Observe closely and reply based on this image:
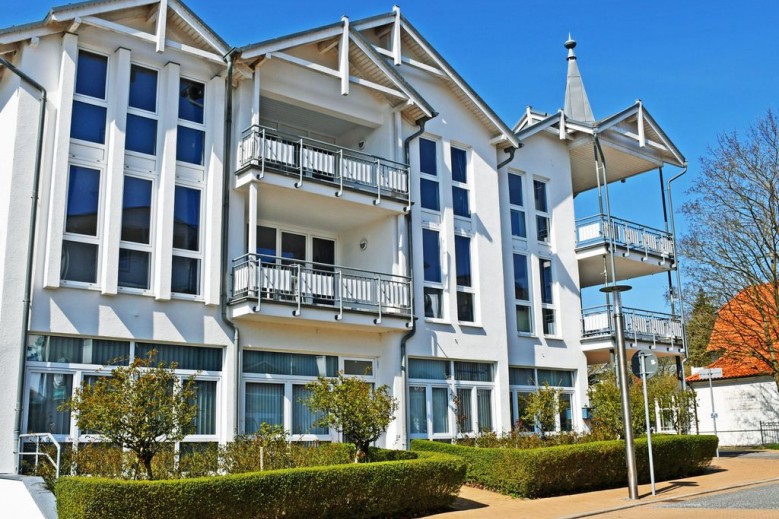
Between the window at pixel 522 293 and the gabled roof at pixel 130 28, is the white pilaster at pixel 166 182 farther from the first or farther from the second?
the window at pixel 522 293

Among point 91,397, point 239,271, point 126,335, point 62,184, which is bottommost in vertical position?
point 91,397

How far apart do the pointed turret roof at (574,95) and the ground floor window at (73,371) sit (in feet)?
59.7

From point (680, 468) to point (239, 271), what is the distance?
11816 millimetres

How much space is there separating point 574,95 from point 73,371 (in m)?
21.3

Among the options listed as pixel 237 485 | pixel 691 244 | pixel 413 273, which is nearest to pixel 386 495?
pixel 237 485

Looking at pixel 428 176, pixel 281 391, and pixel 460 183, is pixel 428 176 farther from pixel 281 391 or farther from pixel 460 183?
pixel 281 391

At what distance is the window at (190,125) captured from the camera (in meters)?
16.8

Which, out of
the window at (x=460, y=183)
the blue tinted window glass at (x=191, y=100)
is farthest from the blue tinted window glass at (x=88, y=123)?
the window at (x=460, y=183)

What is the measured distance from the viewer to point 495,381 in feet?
69.6

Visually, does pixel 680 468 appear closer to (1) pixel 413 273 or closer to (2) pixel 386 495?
(1) pixel 413 273

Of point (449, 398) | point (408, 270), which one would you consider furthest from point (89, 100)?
point (449, 398)

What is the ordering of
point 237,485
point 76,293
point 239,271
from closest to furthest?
1. point 237,485
2. point 76,293
3. point 239,271

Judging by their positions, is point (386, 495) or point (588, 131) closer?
point (386, 495)

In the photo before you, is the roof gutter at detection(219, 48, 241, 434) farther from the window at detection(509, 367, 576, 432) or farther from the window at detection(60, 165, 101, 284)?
the window at detection(509, 367, 576, 432)
